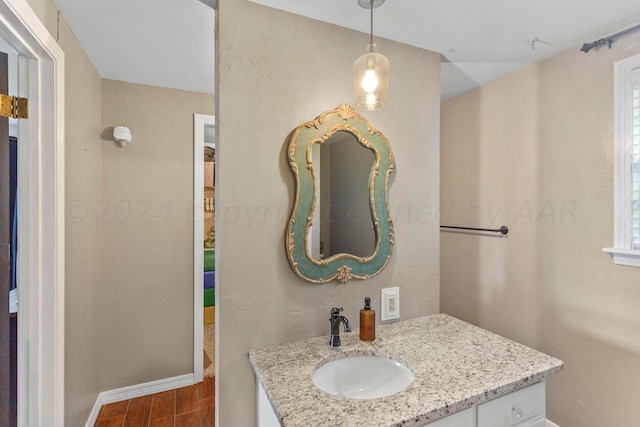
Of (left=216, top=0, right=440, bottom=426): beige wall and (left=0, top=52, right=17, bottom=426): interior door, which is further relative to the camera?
(left=216, top=0, right=440, bottom=426): beige wall

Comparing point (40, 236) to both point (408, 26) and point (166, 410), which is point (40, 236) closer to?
point (166, 410)

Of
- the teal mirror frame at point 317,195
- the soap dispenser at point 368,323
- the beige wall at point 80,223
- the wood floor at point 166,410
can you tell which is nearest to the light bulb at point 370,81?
the teal mirror frame at point 317,195

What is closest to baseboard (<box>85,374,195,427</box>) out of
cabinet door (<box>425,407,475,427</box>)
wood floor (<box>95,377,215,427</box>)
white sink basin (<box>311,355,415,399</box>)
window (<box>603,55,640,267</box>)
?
wood floor (<box>95,377,215,427</box>)

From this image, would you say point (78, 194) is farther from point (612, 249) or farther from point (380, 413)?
point (612, 249)

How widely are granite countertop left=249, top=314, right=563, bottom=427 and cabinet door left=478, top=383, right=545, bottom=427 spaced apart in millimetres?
47

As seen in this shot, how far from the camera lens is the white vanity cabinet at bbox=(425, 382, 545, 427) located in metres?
1.02

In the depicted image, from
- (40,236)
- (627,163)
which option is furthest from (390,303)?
(40,236)

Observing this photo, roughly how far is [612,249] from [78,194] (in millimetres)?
2782

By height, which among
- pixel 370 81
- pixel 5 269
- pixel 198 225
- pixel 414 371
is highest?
pixel 370 81

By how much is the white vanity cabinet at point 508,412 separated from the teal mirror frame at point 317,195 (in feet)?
2.19

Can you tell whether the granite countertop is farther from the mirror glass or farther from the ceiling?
the ceiling

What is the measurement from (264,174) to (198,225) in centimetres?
134

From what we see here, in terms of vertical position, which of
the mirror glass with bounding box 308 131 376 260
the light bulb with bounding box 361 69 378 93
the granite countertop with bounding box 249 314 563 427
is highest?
the light bulb with bounding box 361 69 378 93

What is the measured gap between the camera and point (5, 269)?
1215mm
